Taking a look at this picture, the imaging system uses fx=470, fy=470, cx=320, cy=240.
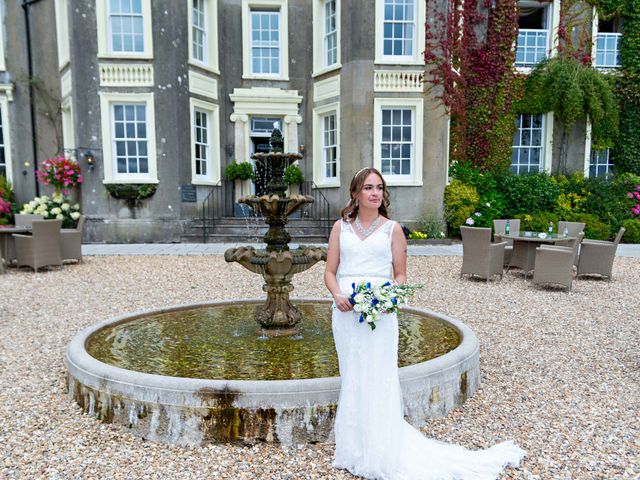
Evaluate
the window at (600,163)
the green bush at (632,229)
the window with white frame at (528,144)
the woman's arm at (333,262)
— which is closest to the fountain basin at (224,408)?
the woman's arm at (333,262)

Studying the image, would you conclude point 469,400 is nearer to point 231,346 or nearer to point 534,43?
point 231,346

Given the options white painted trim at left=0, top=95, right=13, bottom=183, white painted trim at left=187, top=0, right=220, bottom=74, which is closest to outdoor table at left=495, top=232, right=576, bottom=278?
white painted trim at left=187, top=0, right=220, bottom=74

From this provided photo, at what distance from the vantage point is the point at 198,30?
45.3 feet

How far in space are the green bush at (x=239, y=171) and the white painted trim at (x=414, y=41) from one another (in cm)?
480

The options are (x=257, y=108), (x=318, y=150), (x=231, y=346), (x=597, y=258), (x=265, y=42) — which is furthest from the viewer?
(x=265, y=42)

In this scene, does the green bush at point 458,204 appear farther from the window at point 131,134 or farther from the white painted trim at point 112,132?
the window at point 131,134

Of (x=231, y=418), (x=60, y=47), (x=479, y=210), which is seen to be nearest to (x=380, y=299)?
(x=231, y=418)

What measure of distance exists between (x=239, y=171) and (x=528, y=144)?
9.63 meters

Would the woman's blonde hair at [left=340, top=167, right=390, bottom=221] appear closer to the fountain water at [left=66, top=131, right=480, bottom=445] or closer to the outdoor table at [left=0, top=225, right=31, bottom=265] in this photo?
the fountain water at [left=66, top=131, right=480, bottom=445]

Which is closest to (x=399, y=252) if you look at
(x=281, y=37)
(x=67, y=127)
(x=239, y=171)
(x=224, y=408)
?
(x=224, y=408)

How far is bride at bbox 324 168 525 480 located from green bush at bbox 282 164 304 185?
1173 centimetres

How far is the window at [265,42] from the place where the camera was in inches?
581

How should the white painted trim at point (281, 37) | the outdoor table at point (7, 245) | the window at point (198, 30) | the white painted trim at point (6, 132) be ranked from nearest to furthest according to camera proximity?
1. the outdoor table at point (7, 245)
2. the window at point (198, 30)
3. the white painted trim at point (281, 37)
4. the white painted trim at point (6, 132)

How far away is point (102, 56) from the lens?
12.5 metres
